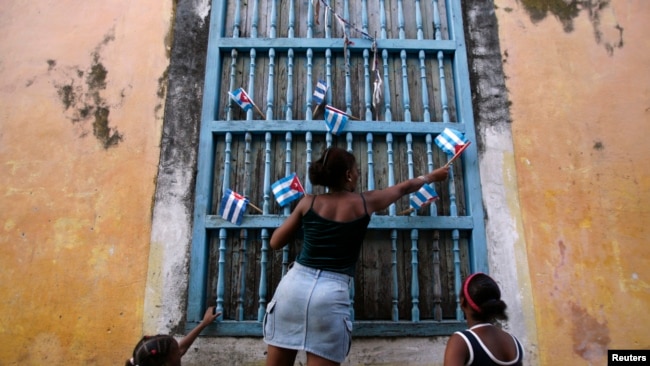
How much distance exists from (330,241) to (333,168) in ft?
1.21

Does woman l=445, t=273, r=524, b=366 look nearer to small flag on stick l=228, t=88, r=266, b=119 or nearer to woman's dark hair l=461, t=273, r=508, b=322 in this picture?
woman's dark hair l=461, t=273, r=508, b=322

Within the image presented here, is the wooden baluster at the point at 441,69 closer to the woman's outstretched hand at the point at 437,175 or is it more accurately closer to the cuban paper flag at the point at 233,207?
the woman's outstretched hand at the point at 437,175

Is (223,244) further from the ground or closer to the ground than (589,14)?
closer to the ground

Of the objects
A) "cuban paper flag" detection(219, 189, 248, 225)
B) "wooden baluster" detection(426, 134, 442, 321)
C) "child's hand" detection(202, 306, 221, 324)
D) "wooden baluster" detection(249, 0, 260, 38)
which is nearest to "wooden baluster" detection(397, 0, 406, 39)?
"wooden baluster" detection(249, 0, 260, 38)

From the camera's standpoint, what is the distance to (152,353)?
2256 millimetres

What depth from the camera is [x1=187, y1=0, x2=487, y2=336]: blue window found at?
3.21 meters

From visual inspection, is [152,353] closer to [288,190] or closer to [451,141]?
[288,190]

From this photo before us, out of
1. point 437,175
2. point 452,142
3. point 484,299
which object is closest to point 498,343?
point 484,299

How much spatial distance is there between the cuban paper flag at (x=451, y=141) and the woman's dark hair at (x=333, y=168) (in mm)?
1041

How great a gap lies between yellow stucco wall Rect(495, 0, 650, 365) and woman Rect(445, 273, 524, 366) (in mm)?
1279

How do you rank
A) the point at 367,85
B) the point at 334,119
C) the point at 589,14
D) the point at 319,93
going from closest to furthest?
the point at 334,119 < the point at 319,93 < the point at 367,85 < the point at 589,14

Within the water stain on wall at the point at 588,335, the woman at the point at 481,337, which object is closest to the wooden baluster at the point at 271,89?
the woman at the point at 481,337

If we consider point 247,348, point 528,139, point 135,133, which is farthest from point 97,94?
point 528,139

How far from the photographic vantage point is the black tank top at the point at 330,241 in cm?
245
